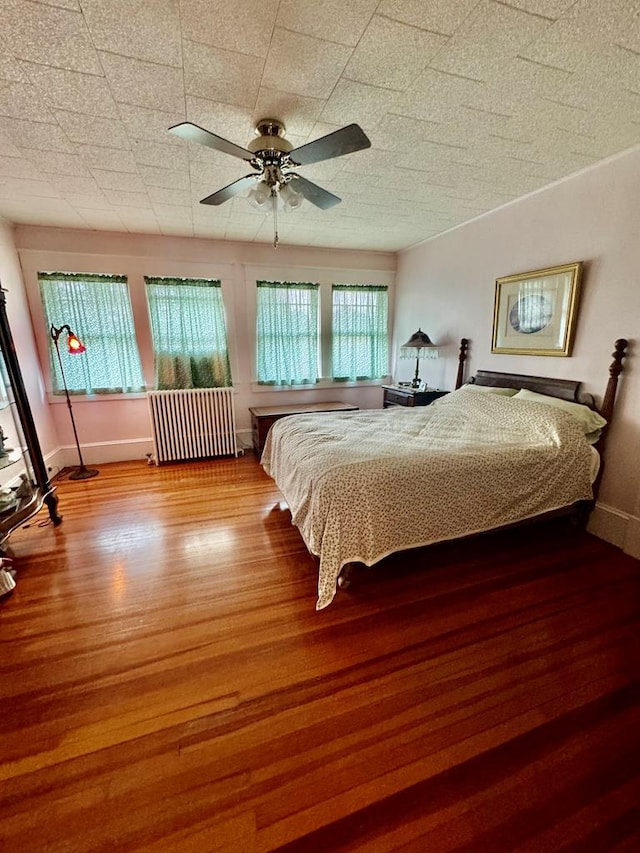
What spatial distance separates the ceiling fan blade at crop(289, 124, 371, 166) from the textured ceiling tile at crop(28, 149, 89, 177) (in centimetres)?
155

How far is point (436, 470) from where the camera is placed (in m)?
2.05

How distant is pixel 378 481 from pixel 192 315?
3.37 meters

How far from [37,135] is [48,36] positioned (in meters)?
0.85

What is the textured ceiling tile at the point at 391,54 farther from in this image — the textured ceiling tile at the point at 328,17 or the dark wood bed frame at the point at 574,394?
the dark wood bed frame at the point at 574,394

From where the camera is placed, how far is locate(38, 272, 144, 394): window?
3.77m

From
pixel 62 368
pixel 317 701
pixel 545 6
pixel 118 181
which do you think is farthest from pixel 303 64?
pixel 62 368

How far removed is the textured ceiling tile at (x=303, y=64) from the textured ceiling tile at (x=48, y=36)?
717mm

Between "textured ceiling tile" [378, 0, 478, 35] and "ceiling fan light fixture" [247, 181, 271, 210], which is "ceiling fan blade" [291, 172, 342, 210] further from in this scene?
"textured ceiling tile" [378, 0, 478, 35]

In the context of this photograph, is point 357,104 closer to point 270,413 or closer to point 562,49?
point 562,49

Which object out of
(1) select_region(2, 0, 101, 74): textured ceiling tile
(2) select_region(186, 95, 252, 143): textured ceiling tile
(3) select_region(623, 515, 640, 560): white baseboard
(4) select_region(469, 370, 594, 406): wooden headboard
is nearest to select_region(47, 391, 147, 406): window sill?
(2) select_region(186, 95, 252, 143): textured ceiling tile

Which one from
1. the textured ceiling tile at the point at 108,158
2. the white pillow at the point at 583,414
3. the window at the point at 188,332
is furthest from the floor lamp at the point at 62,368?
the white pillow at the point at 583,414

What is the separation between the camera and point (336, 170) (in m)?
2.44

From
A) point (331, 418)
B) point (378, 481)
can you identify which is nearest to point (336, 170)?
point (331, 418)

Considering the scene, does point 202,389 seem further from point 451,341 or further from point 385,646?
point 385,646
